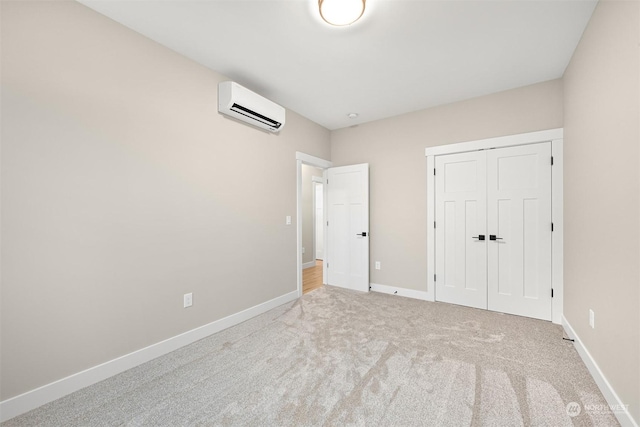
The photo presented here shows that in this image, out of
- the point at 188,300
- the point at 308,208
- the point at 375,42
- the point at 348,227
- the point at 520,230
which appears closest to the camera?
the point at 375,42

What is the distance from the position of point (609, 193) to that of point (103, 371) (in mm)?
3599

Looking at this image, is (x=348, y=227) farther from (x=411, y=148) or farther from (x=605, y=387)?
(x=605, y=387)

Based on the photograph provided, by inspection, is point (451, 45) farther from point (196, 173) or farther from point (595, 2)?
point (196, 173)

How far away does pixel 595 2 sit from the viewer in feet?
5.86

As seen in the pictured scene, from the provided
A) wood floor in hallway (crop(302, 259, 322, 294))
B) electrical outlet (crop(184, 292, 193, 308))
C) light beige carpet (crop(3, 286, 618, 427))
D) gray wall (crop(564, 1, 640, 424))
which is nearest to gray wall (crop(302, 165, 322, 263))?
wood floor in hallway (crop(302, 259, 322, 294))

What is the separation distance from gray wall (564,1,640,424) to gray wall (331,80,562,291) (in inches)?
23.1

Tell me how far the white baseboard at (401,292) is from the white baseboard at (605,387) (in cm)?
151

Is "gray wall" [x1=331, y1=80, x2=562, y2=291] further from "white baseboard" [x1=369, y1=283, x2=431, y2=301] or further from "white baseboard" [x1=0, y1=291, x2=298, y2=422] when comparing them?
"white baseboard" [x1=0, y1=291, x2=298, y2=422]

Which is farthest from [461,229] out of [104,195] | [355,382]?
Result: [104,195]

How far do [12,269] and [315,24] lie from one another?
2539 mm

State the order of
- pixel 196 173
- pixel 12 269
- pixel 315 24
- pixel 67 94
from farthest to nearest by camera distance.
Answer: pixel 196 173, pixel 315 24, pixel 67 94, pixel 12 269

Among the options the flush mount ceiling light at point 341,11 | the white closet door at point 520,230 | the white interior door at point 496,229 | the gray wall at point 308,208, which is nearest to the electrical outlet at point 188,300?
the flush mount ceiling light at point 341,11

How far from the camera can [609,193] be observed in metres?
1.65

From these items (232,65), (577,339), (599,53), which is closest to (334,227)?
(232,65)
